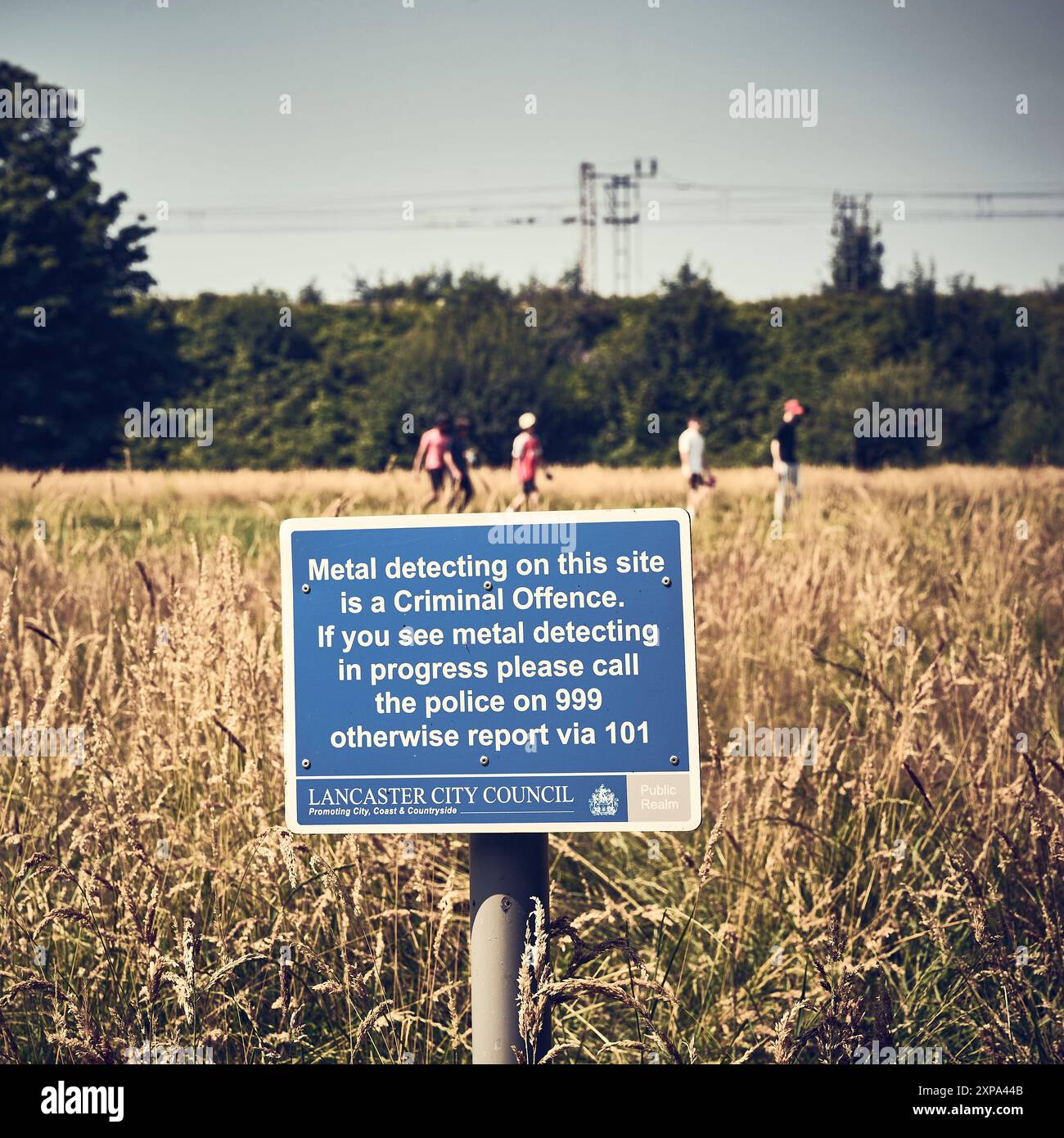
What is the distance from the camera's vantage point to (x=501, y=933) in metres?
1.58

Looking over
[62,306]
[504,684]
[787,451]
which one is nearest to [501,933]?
[504,684]

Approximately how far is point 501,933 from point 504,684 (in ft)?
1.15

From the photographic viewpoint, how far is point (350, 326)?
3812 centimetres

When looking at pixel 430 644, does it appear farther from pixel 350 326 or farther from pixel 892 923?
pixel 350 326

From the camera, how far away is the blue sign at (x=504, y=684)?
153 cm

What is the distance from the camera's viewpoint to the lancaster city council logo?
1.52 m

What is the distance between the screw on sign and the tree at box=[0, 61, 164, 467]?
30.3 meters

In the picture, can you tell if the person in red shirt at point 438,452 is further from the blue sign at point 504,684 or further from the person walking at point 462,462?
the blue sign at point 504,684

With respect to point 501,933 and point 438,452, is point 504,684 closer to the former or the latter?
point 501,933

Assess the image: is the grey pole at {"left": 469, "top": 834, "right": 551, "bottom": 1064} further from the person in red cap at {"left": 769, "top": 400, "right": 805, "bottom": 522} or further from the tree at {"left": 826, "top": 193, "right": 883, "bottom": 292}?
the tree at {"left": 826, "top": 193, "right": 883, "bottom": 292}

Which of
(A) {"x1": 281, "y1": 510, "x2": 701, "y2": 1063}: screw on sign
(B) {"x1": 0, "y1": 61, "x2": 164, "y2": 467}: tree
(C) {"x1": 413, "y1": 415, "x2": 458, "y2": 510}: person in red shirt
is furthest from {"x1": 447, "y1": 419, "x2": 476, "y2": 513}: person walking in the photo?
(B) {"x1": 0, "y1": 61, "x2": 164, "y2": 467}: tree

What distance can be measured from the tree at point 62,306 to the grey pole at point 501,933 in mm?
30385
